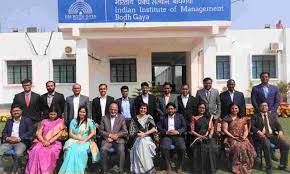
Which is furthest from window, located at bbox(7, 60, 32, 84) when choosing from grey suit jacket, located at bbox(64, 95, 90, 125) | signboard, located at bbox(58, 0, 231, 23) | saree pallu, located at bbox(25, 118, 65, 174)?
saree pallu, located at bbox(25, 118, 65, 174)

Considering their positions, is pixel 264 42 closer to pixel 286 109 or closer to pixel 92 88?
pixel 286 109

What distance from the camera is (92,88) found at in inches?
535

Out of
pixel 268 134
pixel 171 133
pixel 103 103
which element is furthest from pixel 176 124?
pixel 268 134

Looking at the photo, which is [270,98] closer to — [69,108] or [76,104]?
[76,104]

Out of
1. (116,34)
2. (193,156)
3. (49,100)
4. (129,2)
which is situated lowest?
(193,156)

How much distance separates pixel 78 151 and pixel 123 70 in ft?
29.3

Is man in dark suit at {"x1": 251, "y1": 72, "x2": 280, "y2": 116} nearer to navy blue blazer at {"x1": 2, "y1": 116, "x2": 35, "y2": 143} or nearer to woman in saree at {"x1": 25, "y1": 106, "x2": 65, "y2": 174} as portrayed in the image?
woman in saree at {"x1": 25, "y1": 106, "x2": 65, "y2": 174}

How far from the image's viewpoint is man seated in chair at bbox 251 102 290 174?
720cm

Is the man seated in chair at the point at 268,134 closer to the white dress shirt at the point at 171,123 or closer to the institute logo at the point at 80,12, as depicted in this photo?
the white dress shirt at the point at 171,123

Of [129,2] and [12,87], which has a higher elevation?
[129,2]

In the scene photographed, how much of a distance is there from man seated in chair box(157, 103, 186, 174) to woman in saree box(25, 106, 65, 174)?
1.75 m

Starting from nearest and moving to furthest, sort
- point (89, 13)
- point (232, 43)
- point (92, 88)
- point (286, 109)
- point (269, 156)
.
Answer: point (269, 156) < point (89, 13) < point (92, 88) < point (286, 109) < point (232, 43)

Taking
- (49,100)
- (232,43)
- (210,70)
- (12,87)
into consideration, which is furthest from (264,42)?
(49,100)

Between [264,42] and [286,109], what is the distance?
293cm
